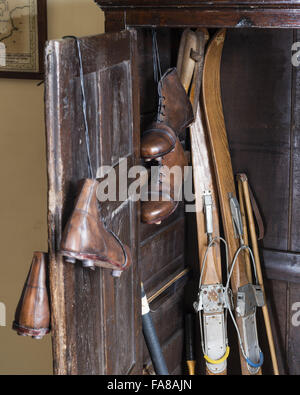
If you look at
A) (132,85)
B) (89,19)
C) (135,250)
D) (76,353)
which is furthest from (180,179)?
(76,353)

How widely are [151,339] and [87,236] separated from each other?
3.04ft

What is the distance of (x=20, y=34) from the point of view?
2316mm

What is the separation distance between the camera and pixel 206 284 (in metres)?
2.51

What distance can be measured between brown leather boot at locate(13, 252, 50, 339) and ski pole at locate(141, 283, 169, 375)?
75cm

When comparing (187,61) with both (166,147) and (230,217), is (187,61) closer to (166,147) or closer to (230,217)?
(166,147)

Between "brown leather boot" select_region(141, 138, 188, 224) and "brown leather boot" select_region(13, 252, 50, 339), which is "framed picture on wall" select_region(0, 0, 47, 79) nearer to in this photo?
"brown leather boot" select_region(141, 138, 188, 224)

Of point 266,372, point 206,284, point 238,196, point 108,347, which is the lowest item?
point 266,372

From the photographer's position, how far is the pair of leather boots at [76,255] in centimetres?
132

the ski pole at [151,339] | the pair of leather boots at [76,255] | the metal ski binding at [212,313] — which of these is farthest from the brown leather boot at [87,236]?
the metal ski binding at [212,313]

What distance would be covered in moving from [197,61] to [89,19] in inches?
16.4

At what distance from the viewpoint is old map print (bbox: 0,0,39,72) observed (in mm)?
2295

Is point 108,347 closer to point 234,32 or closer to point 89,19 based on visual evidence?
point 89,19

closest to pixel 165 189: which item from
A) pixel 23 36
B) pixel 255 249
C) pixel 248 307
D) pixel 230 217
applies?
pixel 230 217

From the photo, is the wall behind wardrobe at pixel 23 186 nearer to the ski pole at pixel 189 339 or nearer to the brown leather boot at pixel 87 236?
the ski pole at pixel 189 339
